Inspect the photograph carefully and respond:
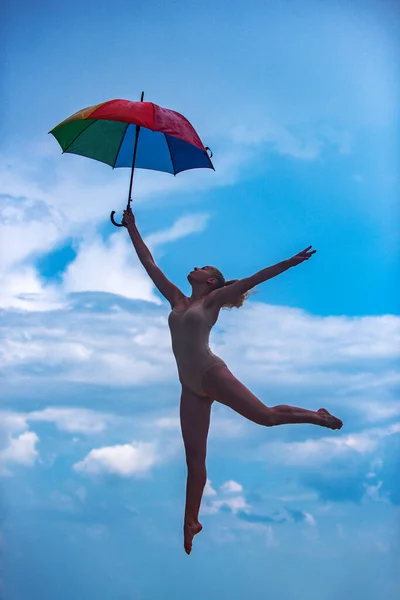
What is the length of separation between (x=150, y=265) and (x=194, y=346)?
3.25 feet

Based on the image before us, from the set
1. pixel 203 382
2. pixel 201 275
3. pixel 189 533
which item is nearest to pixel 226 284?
pixel 201 275

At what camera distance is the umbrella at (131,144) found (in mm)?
7316

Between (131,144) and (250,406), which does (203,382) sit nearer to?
(250,406)

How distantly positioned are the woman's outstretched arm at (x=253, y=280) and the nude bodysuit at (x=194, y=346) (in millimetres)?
180

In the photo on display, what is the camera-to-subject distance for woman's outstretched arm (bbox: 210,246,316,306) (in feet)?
22.2

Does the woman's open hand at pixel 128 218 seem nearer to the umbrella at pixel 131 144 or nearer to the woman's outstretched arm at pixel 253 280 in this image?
the umbrella at pixel 131 144

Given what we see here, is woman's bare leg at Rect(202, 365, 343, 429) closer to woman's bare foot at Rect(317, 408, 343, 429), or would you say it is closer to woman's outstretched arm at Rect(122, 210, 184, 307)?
woman's bare foot at Rect(317, 408, 343, 429)

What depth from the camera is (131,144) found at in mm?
7637

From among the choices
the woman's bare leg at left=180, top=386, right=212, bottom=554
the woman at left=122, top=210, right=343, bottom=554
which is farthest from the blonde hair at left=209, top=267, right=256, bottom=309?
the woman's bare leg at left=180, top=386, right=212, bottom=554

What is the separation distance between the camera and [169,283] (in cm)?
750

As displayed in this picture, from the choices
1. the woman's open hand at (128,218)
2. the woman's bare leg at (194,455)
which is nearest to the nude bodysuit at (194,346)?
the woman's bare leg at (194,455)

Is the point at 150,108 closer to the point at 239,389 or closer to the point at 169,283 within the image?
the point at 169,283

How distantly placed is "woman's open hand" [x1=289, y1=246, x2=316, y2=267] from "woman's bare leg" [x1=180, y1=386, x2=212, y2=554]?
1334 millimetres

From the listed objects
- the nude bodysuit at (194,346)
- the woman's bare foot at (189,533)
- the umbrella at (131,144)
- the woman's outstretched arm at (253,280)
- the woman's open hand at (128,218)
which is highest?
the umbrella at (131,144)
